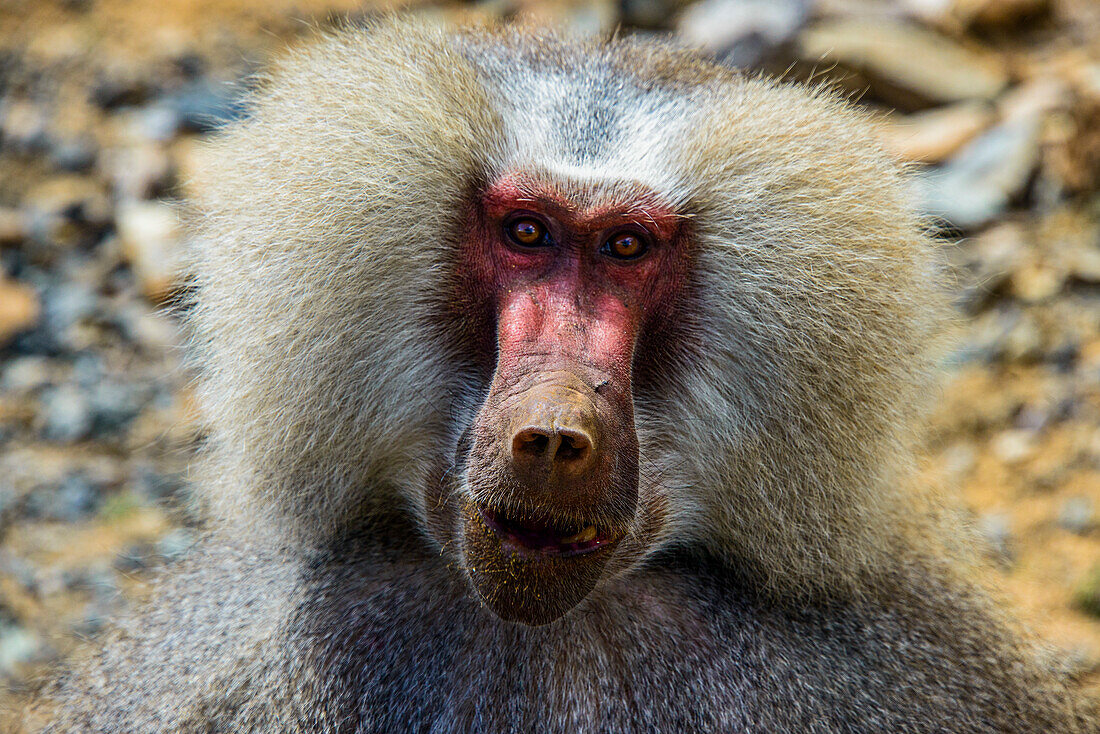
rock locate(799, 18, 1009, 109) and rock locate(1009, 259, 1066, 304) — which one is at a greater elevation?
rock locate(799, 18, 1009, 109)

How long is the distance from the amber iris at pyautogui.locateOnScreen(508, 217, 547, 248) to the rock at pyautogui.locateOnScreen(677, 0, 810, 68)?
3.13 m

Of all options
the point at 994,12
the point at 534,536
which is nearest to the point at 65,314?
the point at 534,536

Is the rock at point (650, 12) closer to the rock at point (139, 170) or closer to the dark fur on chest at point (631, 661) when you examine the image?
the rock at point (139, 170)

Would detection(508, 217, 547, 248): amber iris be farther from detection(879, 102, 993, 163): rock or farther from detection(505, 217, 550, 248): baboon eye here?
detection(879, 102, 993, 163): rock

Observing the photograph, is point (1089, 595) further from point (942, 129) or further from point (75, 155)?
point (75, 155)

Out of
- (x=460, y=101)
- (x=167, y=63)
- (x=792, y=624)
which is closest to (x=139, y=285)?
(x=167, y=63)

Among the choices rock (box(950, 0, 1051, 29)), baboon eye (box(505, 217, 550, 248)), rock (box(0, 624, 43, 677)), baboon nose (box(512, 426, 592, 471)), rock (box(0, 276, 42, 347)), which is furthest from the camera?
rock (box(950, 0, 1051, 29))

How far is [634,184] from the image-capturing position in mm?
1844

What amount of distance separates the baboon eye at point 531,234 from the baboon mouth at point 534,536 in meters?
0.47

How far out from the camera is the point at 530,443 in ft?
5.00

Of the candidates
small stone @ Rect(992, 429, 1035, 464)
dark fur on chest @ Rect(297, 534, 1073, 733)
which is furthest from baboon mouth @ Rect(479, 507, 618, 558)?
small stone @ Rect(992, 429, 1035, 464)

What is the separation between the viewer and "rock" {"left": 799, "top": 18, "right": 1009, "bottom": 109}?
4734mm

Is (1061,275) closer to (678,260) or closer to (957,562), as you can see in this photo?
(957,562)

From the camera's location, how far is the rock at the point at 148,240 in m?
4.29
